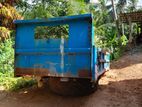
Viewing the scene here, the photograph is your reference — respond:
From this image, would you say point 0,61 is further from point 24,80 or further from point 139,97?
point 139,97

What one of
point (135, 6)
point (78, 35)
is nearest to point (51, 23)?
point (78, 35)

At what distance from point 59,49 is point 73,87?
1.15m

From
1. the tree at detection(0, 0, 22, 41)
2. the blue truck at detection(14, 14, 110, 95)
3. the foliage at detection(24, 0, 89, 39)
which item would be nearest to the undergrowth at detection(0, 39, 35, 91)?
the tree at detection(0, 0, 22, 41)

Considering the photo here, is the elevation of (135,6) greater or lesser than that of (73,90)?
greater

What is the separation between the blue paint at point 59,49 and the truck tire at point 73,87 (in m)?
0.63

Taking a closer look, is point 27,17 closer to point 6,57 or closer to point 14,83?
point 6,57

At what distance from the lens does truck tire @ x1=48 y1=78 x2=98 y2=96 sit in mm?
6598

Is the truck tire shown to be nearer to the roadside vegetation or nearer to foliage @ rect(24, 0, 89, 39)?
the roadside vegetation

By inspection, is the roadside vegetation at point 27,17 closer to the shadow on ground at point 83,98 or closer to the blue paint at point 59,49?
the blue paint at point 59,49

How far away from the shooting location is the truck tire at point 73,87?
6598 millimetres

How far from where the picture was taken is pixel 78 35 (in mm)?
5902

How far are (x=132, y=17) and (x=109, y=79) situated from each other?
10869 millimetres

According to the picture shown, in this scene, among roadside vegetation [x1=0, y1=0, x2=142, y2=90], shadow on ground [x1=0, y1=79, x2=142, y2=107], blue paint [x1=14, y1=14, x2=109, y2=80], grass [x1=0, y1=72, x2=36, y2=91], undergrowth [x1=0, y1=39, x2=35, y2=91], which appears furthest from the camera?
roadside vegetation [x1=0, y1=0, x2=142, y2=90]

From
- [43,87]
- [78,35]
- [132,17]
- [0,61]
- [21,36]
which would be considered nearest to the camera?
[78,35]
